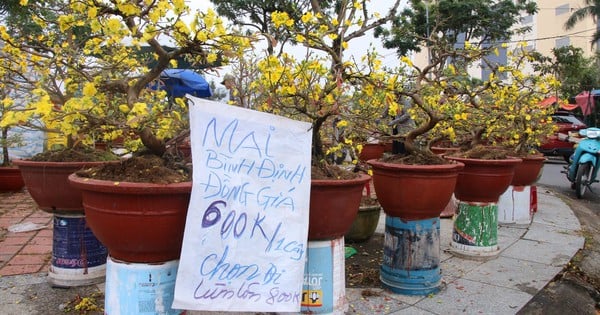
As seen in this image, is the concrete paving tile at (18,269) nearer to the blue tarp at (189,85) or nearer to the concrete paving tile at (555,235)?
the blue tarp at (189,85)

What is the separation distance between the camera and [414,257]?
134 inches

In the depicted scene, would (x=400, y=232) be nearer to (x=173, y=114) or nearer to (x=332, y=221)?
(x=332, y=221)

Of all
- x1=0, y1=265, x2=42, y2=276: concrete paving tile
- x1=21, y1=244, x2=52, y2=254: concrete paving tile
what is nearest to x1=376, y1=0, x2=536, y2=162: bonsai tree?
x1=0, y1=265, x2=42, y2=276: concrete paving tile

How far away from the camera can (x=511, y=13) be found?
17.8 m

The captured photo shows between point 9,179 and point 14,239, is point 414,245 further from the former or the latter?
point 9,179

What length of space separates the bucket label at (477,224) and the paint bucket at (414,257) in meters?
1.01

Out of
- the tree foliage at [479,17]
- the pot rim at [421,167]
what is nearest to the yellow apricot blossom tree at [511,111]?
the pot rim at [421,167]

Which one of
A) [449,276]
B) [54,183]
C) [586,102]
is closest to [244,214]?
[54,183]

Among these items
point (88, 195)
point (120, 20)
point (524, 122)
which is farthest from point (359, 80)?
point (524, 122)

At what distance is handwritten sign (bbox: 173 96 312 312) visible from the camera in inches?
86.6

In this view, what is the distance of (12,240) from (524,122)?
19.4 feet

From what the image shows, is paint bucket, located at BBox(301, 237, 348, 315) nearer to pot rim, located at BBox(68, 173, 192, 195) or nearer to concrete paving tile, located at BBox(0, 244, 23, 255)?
pot rim, located at BBox(68, 173, 192, 195)

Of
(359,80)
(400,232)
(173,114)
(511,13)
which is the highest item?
(511,13)

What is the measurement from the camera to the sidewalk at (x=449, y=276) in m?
3.19
